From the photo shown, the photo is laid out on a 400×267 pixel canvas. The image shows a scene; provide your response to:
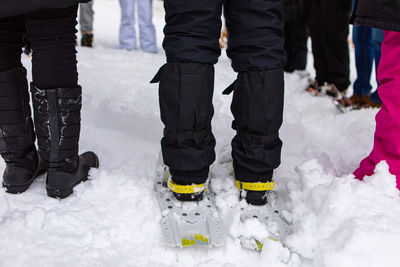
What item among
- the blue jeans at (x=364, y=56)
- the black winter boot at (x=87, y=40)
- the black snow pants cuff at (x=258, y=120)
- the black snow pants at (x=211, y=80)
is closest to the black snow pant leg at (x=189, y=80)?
the black snow pants at (x=211, y=80)

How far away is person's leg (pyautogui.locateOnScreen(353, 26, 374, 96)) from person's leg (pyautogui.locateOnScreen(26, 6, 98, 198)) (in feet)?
7.83

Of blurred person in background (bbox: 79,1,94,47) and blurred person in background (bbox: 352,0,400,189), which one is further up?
blurred person in background (bbox: 352,0,400,189)

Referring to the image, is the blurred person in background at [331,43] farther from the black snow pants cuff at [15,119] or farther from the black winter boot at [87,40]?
the black winter boot at [87,40]

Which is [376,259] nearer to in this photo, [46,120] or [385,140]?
[385,140]

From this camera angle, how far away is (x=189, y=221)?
118 centimetres

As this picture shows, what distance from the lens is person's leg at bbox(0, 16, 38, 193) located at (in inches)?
48.6

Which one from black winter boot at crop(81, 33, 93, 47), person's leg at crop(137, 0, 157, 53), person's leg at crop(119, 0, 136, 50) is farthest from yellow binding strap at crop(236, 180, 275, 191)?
black winter boot at crop(81, 33, 93, 47)

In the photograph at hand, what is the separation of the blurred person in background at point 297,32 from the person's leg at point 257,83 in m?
2.31

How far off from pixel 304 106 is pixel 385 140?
1459 mm

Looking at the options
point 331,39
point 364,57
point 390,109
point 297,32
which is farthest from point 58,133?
point 297,32

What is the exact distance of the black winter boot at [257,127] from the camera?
1.14 metres

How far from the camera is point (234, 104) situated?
122 cm

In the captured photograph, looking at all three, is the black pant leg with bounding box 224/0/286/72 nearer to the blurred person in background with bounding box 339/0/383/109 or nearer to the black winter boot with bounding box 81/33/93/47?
the blurred person in background with bounding box 339/0/383/109

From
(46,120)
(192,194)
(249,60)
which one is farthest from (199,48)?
(46,120)
